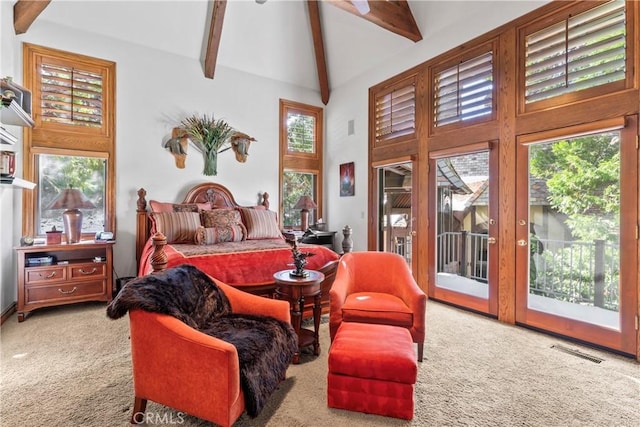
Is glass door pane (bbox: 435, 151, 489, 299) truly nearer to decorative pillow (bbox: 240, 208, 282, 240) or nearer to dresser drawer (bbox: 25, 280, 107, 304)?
decorative pillow (bbox: 240, 208, 282, 240)

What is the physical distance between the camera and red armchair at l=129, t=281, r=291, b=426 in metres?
1.54

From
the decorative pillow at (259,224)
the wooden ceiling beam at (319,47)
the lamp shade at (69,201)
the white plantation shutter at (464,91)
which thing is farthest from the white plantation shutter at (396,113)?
the lamp shade at (69,201)

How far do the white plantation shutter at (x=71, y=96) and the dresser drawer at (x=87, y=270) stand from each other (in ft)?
6.37

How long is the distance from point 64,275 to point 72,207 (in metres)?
0.81

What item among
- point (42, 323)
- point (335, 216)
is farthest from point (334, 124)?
point (42, 323)

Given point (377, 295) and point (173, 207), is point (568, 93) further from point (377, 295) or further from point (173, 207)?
point (173, 207)

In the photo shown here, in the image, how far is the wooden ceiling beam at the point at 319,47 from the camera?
526 centimetres

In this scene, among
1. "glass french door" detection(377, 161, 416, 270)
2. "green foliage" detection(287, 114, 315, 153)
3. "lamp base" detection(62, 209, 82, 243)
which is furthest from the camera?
"green foliage" detection(287, 114, 315, 153)

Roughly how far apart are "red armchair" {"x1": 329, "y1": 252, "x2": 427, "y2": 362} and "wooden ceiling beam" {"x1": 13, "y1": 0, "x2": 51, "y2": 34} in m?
4.46

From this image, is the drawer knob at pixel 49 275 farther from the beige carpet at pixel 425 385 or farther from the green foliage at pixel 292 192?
the green foliage at pixel 292 192

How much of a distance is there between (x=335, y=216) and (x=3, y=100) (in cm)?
471

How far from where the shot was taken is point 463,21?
12.8 feet

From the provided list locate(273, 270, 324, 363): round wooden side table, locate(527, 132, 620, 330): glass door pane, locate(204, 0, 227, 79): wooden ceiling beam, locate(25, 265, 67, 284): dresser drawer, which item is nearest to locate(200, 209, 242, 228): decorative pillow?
locate(25, 265, 67, 284): dresser drawer

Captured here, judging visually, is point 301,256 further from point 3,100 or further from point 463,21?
point 463,21
